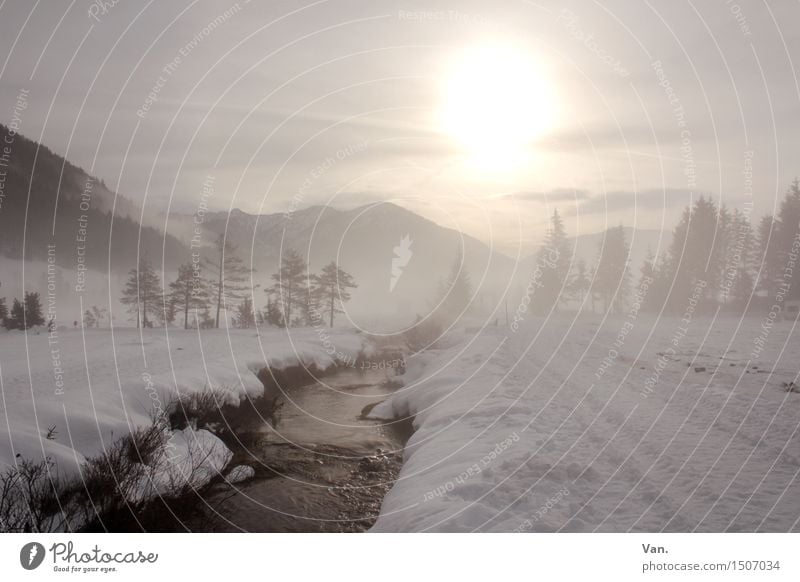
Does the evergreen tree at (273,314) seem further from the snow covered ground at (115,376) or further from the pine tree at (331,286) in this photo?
the pine tree at (331,286)

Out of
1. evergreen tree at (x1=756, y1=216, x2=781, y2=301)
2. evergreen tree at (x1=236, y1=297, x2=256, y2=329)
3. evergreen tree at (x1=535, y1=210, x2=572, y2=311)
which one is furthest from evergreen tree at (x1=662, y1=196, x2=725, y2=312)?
evergreen tree at (x1=236, y1=297, x2=256, y2=329)

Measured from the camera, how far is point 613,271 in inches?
1882

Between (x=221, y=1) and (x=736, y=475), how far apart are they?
12471mm

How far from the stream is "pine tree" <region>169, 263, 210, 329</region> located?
1976 cm

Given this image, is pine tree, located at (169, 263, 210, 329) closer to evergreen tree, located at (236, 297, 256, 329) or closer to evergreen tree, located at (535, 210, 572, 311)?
evergreen tree, located at (236, 297, 256, 329)

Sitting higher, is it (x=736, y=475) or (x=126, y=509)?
(x=736, y=475)

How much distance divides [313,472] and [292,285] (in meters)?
21.8

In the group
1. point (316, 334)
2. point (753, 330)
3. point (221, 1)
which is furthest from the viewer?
point (316, 334)

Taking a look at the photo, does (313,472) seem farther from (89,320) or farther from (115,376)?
(89,320)

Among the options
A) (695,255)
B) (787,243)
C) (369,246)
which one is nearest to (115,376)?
(369,246)

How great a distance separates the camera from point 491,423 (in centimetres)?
1245
